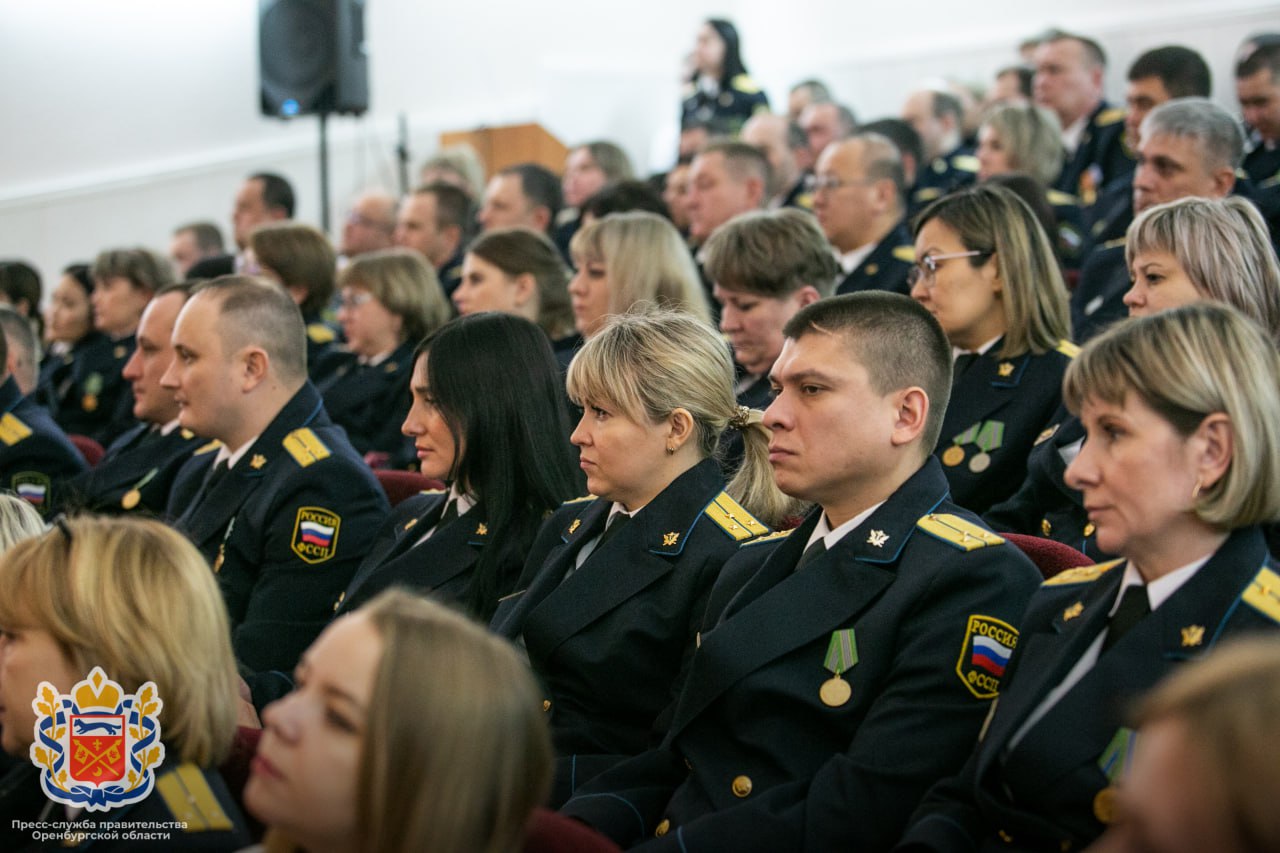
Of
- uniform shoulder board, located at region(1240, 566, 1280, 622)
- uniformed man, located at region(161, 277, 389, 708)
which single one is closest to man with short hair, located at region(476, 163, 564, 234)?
uniformed man, located at region(161, 277, 389, 708)

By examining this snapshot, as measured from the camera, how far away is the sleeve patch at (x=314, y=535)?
3.08 m

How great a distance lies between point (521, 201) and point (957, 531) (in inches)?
171

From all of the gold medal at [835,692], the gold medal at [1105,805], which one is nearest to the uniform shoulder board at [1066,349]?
the gold medal at [835,692]

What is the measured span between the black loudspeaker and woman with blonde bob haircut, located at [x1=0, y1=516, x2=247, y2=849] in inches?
237

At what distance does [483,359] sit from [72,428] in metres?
3.33

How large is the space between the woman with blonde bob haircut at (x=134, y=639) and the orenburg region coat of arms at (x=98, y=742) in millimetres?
13

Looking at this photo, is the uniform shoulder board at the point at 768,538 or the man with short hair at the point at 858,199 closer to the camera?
the uniform shoulder board at the point at 768,538

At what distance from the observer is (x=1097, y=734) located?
67.2 inches

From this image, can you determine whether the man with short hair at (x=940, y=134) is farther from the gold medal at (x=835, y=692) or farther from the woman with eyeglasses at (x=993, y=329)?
the gold medal at (x=835, y=692)

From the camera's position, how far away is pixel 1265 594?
1.69m

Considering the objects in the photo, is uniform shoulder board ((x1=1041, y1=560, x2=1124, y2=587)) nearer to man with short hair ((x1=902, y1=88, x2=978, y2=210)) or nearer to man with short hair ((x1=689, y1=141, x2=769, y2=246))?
man with short hair ((x1=689, y1=141, x2=769, y2=246))

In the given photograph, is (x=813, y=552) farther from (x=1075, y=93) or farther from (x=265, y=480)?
(x=1075, y=93)

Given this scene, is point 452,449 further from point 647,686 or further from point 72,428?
point 72,428

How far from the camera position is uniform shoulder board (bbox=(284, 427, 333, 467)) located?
3.16 m
